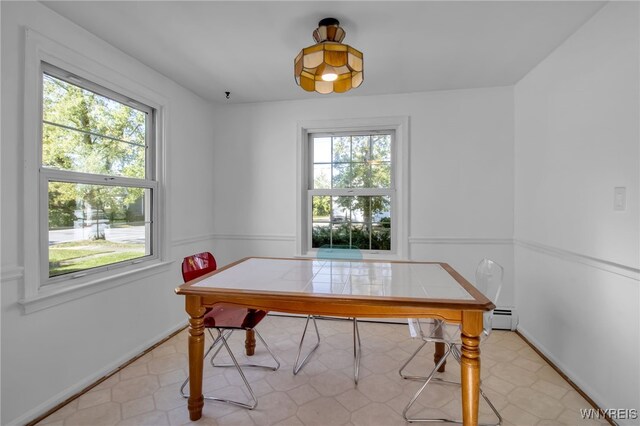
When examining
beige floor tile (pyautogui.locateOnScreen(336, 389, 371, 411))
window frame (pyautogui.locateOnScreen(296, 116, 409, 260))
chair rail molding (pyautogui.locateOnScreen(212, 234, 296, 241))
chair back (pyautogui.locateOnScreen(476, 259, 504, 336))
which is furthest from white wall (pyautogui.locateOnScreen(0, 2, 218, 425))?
chair back (pyautogui.locateOnScreen(476, 259, 504, 336))

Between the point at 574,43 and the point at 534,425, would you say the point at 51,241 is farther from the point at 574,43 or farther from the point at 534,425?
the point at 574,43

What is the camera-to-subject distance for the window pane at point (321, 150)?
3.89 metres

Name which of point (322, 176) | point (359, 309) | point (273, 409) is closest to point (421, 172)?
point (322, 176)

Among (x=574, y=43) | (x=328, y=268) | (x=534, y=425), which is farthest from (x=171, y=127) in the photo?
(x=534, y=425)

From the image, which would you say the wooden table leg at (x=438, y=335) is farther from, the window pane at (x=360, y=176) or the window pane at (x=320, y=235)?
the window pane at (x=360, y=176)

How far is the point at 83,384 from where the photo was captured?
7.29ft

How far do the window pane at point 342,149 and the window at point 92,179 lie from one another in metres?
2.02

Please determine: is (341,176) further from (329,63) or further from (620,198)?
(620,198)

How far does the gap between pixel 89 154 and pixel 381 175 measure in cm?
288

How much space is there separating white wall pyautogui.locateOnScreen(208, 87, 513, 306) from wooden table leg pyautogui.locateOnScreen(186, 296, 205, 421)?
6.50 feet

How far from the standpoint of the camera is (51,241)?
2098mm

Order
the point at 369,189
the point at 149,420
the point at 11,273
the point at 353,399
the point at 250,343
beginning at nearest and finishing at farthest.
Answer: the point at 11,273, the point at 149,420, the point at 353,399, the point at 250,343, the point at 369,189

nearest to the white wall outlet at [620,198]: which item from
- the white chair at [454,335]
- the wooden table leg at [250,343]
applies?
the white chair at [454,335]

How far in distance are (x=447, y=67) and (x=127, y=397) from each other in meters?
3.72
